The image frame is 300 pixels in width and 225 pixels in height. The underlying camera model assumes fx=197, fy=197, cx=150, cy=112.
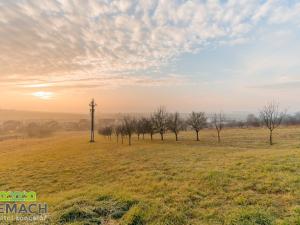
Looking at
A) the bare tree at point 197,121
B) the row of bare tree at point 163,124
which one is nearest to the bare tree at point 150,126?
the row of bare tree at point 163,124

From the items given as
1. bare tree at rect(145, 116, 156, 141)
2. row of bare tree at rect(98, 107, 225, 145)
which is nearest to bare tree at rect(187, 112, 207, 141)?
row of bare tree at rect(98, 107, 225, 145)

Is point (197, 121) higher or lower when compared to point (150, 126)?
higher

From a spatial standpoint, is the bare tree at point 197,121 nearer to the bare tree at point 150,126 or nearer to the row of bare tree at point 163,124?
the row of bare tree at point 163,124

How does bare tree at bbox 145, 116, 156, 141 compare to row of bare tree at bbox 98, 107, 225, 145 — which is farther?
bare tree at bbox 145, 116, 156, 141

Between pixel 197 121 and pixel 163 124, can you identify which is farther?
pixel 163 124

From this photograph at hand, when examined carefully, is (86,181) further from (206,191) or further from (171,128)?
(171,128)

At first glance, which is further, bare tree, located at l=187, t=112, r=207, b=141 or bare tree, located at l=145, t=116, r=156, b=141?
bare tree, located at l=145, t=116, r=156, b=141

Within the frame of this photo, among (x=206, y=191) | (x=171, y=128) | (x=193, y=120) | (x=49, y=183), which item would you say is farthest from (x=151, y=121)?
(x=206, y=191)

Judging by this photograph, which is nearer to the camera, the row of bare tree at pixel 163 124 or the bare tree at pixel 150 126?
the row of bare tree at pixel 163 124

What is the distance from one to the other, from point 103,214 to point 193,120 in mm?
43495

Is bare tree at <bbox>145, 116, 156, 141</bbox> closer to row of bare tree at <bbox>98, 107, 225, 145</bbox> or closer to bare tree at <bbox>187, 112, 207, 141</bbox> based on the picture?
row of bare tree at <bbox>98, 107, 225, 145</bbox>

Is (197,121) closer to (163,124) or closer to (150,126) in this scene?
(163,124)

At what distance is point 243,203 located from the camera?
21.2 ft

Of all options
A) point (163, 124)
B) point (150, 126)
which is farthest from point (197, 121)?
point (150, 126)
